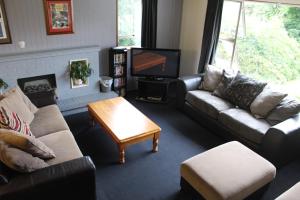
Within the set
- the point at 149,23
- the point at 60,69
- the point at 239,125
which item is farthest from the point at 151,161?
the point at 149,23

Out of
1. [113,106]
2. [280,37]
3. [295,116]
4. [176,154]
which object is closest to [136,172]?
[176,154]

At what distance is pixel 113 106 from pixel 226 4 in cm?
257

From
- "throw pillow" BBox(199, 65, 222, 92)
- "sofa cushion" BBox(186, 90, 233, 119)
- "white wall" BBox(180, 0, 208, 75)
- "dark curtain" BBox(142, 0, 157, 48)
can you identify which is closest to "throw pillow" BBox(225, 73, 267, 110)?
"sofa cushion" BBox(186, 90, 233, 119)

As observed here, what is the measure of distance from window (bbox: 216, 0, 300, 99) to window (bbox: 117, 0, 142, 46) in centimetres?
152

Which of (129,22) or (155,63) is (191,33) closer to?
(155,63)

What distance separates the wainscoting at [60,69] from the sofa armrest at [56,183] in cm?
191

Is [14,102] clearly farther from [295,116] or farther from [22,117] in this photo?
[295,116]

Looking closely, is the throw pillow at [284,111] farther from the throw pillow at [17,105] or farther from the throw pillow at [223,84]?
the throw pillow at [17,105]

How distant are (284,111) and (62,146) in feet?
8.61

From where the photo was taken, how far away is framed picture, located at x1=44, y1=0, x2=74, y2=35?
3.65 meters

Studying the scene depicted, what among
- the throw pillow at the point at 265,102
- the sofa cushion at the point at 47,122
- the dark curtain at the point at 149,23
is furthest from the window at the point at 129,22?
the throw pillow at the point at 265,102

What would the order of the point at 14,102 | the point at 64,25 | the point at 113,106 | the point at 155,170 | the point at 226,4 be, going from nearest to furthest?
1. the point at 14,102
2. the point at 155,170
3. the point at 113,106
4. the point at 64,25
5. the point at 226,4

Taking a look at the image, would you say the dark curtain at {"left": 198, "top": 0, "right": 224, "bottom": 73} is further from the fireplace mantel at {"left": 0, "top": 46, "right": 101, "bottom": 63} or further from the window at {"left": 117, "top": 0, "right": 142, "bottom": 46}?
the fireplace mantel at {"left": 0, "top": 46, "right": 101, "bottom": 63}

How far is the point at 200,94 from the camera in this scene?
3908 mm
